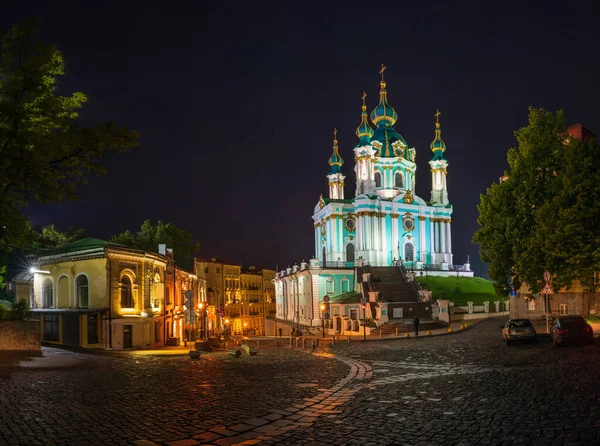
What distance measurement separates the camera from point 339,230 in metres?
77.5

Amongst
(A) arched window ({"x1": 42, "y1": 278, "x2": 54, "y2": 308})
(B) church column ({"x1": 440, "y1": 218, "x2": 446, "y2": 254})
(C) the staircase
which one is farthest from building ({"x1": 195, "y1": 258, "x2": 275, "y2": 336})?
(A) arched window ({"x1": 42, "y1": 278, "x2": 54, "y2": 308})

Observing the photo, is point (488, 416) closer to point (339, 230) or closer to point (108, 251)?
point (108, 251)

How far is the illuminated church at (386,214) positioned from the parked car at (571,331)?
51.2 m

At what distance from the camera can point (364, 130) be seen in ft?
273

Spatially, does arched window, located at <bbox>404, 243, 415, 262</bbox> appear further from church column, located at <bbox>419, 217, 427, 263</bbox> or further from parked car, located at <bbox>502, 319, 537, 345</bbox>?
parked car, located at <bbox>502, 319, 537, 345</bbox>

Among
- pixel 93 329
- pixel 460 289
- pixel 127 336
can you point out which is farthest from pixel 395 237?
pixel 93 329

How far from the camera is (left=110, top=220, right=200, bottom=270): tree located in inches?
→ 2645

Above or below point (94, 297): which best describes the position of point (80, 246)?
above

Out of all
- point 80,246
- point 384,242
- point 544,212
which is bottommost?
point 80,246

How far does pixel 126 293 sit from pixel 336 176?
5942cm

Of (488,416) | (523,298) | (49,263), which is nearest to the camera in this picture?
(488,416)

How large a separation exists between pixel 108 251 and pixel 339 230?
1893 inches

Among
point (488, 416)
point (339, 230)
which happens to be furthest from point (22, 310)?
point (339, 230)

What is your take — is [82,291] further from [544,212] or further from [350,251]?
[350,251]
